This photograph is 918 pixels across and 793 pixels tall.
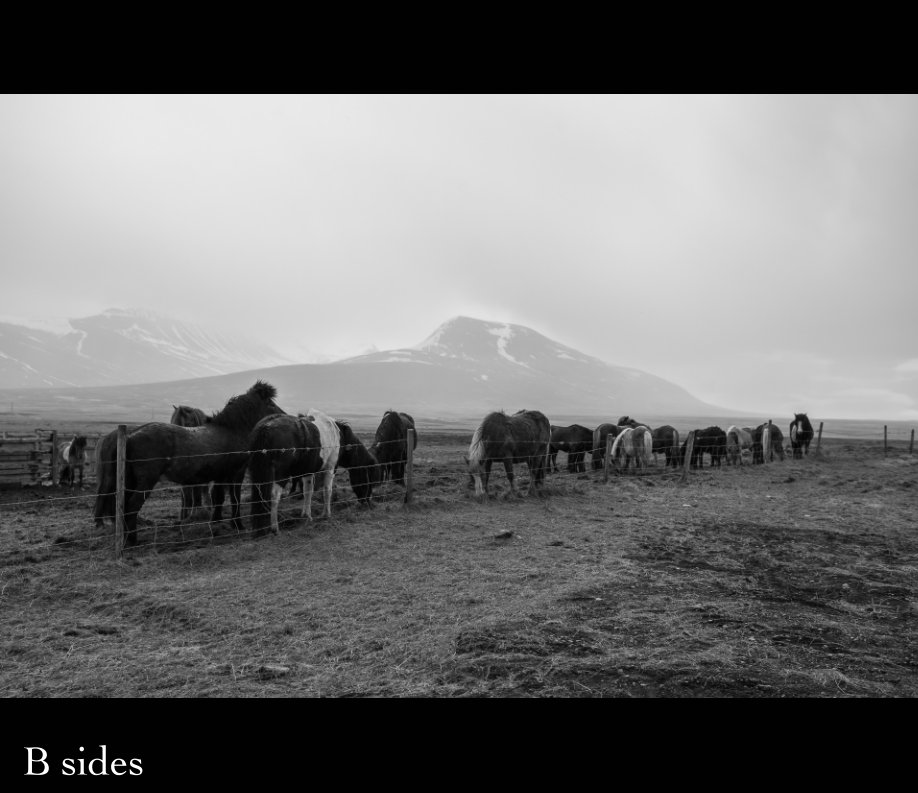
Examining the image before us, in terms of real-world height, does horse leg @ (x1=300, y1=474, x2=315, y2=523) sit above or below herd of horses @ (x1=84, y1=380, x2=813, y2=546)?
below

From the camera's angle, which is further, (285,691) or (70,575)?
(70,575)

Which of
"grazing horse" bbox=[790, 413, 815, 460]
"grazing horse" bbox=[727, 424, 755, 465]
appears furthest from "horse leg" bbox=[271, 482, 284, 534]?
"grazing horse" bbox=[790, 413, 815, 460]

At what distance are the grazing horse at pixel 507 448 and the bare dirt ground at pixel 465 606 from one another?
6.44 ft

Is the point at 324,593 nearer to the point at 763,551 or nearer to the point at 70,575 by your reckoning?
the point at 70,575

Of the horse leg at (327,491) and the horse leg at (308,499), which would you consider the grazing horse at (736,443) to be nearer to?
the horse leg at (327,491)

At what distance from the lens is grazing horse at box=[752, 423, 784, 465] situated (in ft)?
74.6

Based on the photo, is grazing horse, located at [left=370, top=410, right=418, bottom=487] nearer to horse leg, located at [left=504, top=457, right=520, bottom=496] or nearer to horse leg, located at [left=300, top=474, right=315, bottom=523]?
horse leg, located at [left=504, top=457, right=520, bottom=496]

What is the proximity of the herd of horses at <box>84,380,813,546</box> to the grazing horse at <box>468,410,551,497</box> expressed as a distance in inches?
1.0

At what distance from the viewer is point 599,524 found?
31.3 feet

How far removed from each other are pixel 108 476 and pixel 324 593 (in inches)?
189

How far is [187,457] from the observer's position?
8.19m

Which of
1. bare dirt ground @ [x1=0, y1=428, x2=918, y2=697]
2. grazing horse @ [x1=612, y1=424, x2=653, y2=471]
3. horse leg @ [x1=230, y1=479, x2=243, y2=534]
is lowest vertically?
bare dirt ground @ [x1=0, y1=428, x2=918, y2=697]
